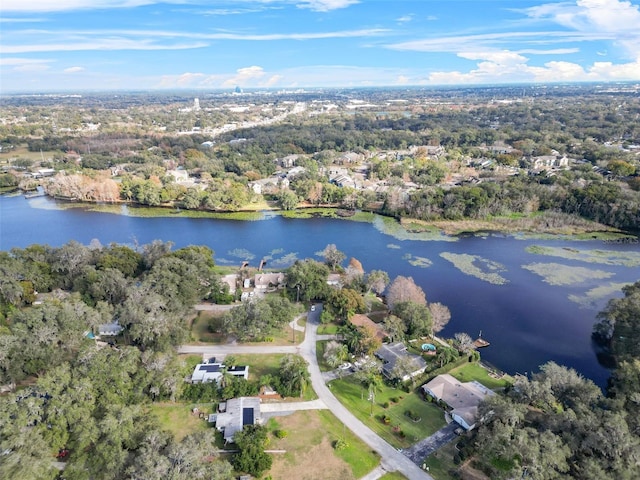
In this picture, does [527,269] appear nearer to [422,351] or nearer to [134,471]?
[422,351]

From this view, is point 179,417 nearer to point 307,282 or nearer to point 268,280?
point 307,282

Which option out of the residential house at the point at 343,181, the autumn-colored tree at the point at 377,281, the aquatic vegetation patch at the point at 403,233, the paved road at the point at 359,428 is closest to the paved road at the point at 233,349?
the paved road at the point at 359,428

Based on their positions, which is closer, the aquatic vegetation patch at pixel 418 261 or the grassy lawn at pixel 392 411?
the grassy lawn at pixel 392 411

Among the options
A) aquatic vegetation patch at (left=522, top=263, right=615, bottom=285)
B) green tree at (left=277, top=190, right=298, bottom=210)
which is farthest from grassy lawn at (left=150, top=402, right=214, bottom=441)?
green tree at (left=277, top=190, right=298, bottom=210)

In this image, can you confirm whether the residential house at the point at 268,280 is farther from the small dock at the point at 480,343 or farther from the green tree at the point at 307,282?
the small dock at the point at 480,343

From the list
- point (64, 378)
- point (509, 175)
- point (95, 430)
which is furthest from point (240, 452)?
point (509, 175)

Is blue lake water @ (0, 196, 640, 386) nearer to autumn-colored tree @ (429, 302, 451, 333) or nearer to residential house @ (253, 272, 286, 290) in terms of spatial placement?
autumn-colored tree @ (429, 302, 451, 333)

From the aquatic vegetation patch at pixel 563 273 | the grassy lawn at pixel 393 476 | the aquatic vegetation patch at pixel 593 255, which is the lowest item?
the grassy lawn at pixel 393 476
